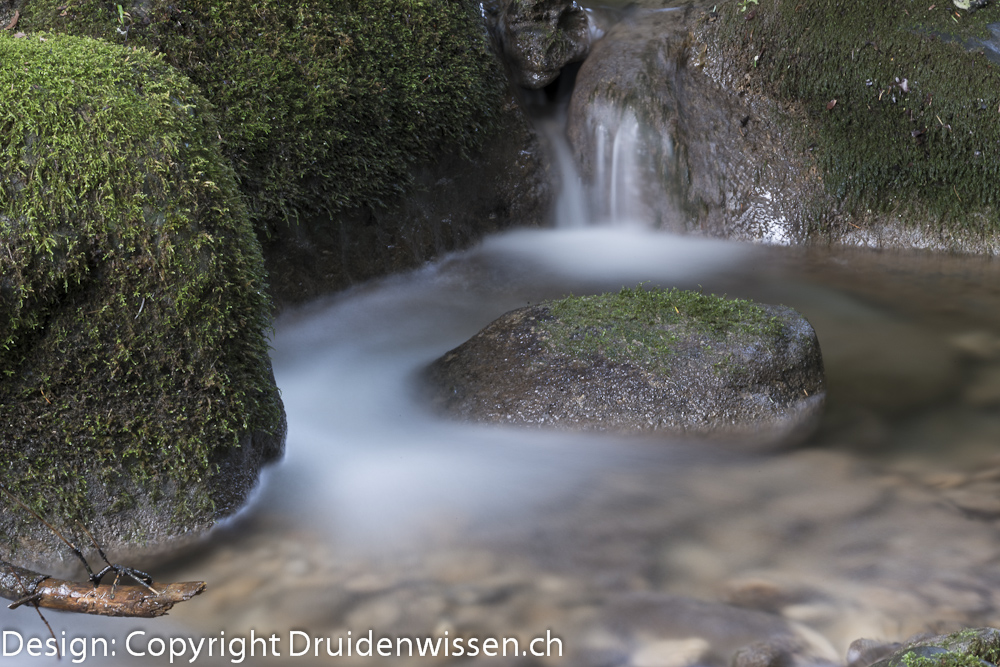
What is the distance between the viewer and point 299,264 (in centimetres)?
461

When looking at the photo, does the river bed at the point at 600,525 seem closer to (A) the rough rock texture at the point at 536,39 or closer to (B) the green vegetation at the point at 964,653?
(B) the green vegetation at the point at 964,653

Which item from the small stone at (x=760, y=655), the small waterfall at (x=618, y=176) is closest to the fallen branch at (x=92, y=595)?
the small stone at (x=760, y=655)

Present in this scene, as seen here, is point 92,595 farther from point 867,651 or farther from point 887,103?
point 887,103

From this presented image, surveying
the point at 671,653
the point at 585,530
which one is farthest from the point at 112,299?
the point at 671,653

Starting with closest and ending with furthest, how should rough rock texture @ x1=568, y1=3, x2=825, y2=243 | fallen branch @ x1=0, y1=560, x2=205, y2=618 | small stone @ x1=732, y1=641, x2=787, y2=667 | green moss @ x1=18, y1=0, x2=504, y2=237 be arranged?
fallen branch @ x1=0, y1=560, x2=205, y2=618 → small stone @ x1=732, y1=641, x2=787, y2=667 → green moss @ x1=18, y1=0, x2=504, y2=237 → rough rock texture @ x1=568, y1=3, x2=825, y2=243

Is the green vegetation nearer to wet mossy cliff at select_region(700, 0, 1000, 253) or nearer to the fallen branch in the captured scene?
the fallen branch

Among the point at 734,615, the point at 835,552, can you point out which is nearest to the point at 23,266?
the point at 734,615

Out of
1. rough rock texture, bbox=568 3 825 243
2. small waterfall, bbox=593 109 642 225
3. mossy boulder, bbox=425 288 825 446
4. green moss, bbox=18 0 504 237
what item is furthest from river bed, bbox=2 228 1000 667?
small waterfall, bbox=593 109 642 225

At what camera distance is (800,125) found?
6.21 m

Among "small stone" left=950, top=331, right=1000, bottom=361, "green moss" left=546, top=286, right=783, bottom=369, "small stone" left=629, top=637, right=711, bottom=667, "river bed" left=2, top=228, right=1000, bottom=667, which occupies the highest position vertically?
"green moss" left=546, top=286, right=783, bottom=369

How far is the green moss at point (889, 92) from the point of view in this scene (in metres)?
5.91

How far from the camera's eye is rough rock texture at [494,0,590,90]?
6.05m

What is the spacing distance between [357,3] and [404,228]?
132 cm

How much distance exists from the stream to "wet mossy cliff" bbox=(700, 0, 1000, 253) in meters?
1.62
